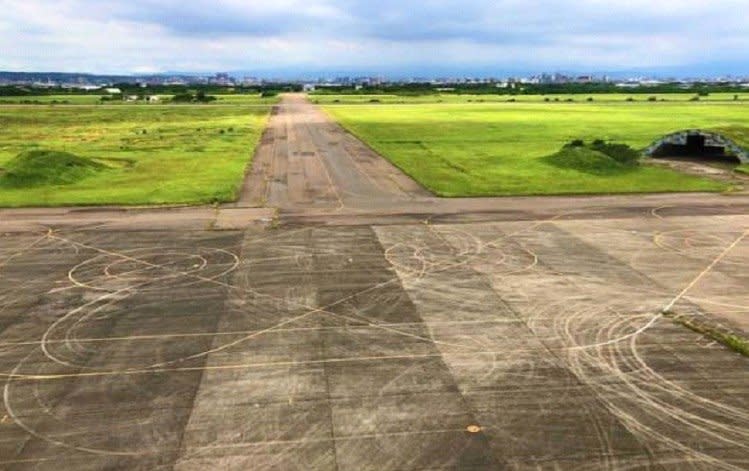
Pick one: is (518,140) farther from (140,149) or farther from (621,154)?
(140,149)

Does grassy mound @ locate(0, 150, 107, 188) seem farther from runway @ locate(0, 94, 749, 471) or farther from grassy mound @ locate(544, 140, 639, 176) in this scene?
grassy mound @ locate(544, 140, 639, 176)

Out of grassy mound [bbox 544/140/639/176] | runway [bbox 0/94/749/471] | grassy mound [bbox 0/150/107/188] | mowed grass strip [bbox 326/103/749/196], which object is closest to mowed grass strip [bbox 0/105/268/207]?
grassy mound [bbox 0/150/107/188]

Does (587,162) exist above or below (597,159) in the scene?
below

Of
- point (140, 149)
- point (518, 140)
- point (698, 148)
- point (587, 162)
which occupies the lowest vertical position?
point (140, 149)

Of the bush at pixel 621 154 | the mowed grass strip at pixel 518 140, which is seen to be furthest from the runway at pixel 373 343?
the bush at pixel 621 154

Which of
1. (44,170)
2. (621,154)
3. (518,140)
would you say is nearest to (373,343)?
(44,170)

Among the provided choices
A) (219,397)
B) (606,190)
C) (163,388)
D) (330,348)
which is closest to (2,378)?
(163,388)

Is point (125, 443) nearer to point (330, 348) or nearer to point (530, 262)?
point (330, 348)
